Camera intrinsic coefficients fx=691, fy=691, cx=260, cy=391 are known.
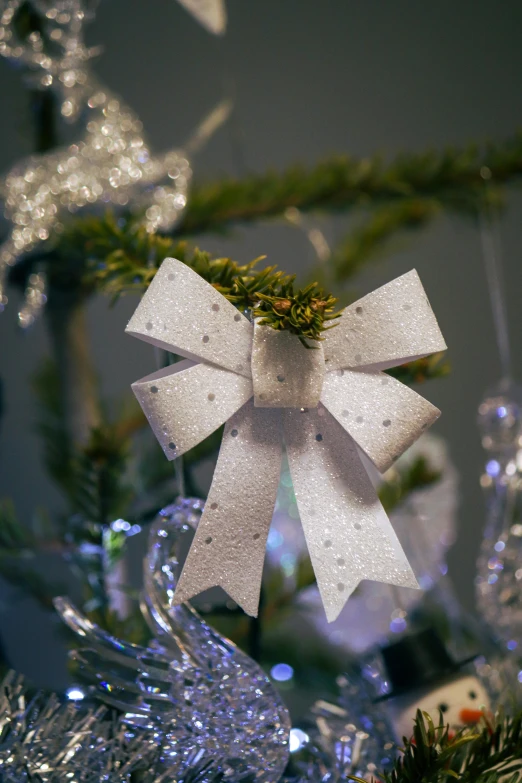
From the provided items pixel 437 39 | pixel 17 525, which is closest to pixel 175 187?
pixel 17 525

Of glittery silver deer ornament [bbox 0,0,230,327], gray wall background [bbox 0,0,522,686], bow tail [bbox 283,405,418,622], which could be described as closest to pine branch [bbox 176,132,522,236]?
glittery silver deer ornament [bbox 0,0,230,327]

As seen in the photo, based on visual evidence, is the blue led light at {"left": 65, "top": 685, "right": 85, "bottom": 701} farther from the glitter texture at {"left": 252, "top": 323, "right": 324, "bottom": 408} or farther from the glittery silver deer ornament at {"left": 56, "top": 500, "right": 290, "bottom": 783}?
the glitter texture at {"left": 252, "top": 323, "right": 324, "bottom": 408}

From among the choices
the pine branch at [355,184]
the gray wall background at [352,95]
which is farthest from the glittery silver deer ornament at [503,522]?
the gray wall background at [352,95]

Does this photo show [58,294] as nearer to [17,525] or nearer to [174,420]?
[17,525]

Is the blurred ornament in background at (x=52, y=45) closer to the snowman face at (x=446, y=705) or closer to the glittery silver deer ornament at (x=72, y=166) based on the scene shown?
the glittery silver deer ornament at (x=72, y=166)

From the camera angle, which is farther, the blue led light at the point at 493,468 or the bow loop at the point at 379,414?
the blue led light at the point at 493,468
